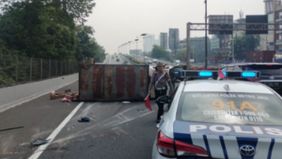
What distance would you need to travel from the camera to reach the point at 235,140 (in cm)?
452

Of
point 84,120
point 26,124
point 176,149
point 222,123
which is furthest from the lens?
point 84,120

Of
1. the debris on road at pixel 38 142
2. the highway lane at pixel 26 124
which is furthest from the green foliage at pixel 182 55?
the debris on road at pixel 38 142

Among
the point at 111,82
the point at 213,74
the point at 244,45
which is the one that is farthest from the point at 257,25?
the point at 244,45

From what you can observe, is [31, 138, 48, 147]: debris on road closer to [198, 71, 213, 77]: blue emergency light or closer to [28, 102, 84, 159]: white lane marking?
[28, 102, 84, 159]: white lane marking

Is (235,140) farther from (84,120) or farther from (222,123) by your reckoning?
(84,120)

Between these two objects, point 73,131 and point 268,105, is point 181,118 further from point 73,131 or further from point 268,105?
point 73,131

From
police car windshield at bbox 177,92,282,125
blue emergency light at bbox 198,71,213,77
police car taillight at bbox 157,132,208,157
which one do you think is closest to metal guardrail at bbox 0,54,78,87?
blue emergency light at bbox 198,71,213,77

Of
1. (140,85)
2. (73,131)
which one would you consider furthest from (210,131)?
(140,85)

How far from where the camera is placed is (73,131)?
37.7ft

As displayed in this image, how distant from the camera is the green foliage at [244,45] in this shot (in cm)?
12450

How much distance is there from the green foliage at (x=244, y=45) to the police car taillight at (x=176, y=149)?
395 feet

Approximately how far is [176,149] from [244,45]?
126 meters

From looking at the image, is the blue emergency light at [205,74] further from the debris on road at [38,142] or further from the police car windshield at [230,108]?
the debris on road at [38,142]

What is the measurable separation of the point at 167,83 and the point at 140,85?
6.70 m
